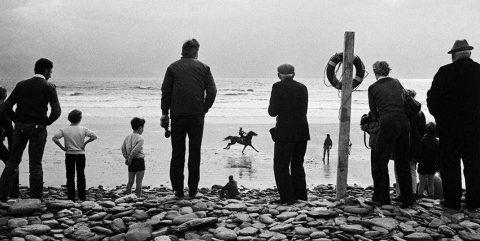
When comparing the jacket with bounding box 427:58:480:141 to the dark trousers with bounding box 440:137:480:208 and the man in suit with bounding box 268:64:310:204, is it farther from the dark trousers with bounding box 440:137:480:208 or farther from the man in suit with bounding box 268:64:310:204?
the man in suit with bounding box 268:64:310:204

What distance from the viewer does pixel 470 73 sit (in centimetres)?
633

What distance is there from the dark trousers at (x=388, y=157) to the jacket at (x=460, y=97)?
64 cm

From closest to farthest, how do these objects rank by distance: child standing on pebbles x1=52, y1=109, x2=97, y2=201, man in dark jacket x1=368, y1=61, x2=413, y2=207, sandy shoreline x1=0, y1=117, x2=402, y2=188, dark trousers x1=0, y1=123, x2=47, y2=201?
man in dark jacket x1=368, y1=61, x2=413, y2=207 < dark trousers x1=0, y1=123, x2=47, y2=201 < child standing on pebbles x1=52, y1=109, x2=97, y2=201 < sandy shoreline x1=0, y1=117, x2=402, y2=188

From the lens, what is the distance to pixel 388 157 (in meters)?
6.55

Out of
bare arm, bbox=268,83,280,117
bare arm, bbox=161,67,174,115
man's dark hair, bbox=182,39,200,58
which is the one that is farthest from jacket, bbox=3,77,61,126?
bare arm, bbox=268,83,280,117

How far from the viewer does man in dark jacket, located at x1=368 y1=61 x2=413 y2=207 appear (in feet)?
21.2

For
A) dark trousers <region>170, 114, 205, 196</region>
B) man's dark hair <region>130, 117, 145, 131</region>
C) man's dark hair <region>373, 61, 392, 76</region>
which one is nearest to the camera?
man's dark hair <region>373, 61, 392, 76</region>

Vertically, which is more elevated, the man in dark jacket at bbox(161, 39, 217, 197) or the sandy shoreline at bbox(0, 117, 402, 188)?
the man in dark jacket at bbox(161, 39, 217, 197)

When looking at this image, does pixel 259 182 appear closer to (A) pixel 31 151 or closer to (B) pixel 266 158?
(B) pixel 266 158

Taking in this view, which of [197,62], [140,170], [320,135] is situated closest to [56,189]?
[140,170]

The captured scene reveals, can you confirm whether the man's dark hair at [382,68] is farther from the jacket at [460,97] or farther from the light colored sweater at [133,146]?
the light colored sweater at [133,146]

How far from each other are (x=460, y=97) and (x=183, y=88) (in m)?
4.17

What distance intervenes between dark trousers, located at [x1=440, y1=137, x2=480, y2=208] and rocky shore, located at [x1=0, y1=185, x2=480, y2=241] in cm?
23

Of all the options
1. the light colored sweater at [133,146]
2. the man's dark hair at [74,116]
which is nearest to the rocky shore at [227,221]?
the light colored sweater at [133,146]
